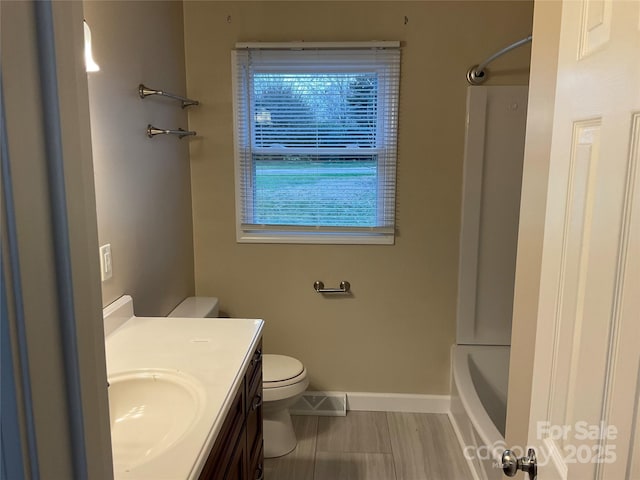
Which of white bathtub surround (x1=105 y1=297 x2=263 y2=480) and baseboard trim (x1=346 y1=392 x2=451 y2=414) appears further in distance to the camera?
baseboard trim (x1=346 y1=392 x2=451 y2=414)

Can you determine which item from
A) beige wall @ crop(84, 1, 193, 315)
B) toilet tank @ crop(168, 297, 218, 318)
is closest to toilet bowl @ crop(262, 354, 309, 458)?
toilet tank @ crop(168, 297, 218, 318)

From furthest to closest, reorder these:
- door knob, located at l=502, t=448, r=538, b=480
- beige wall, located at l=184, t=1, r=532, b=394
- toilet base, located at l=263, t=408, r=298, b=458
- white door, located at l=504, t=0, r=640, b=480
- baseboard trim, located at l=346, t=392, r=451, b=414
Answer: baseboard trim, located at l=346, t=392, r=451, b=414, beige wall, located at l=184, t=1, r=532, b=394, toilet base, located at l=263, t=408, r=298, b=458, door knob, located at l=502, t=448, r=538, b=480, white door, located at l=504, t=0, r=640, b=480

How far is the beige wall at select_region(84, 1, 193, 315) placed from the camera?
1.83 m

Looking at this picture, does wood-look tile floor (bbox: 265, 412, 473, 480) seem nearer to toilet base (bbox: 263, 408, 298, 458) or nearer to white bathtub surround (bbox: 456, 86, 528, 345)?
toilet base (bbox: 263, 408, 298, 458)

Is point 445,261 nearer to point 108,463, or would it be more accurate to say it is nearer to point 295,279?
point 295,279

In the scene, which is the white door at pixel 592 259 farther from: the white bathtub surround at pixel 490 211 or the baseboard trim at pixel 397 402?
the baseboard trim at pixel 397 402

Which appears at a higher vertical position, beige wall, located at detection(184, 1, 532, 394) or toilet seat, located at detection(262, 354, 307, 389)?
beige wall, located at detection(184, 1, 532, 394)

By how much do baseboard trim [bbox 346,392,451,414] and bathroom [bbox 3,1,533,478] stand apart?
26 mm

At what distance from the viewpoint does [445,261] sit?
2.85 metres

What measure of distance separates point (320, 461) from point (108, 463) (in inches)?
81.6

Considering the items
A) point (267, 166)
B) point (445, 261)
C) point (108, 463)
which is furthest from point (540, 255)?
point (267, 166)

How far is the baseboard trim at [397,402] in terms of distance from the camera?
9.80 ft

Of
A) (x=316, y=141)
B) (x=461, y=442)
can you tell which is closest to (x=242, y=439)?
(x=461, y=442)

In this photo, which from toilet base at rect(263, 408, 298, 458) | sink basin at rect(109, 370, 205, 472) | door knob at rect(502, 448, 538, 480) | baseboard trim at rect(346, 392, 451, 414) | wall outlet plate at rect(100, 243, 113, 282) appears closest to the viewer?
door knob at rect(502, 448, 538, 480)
